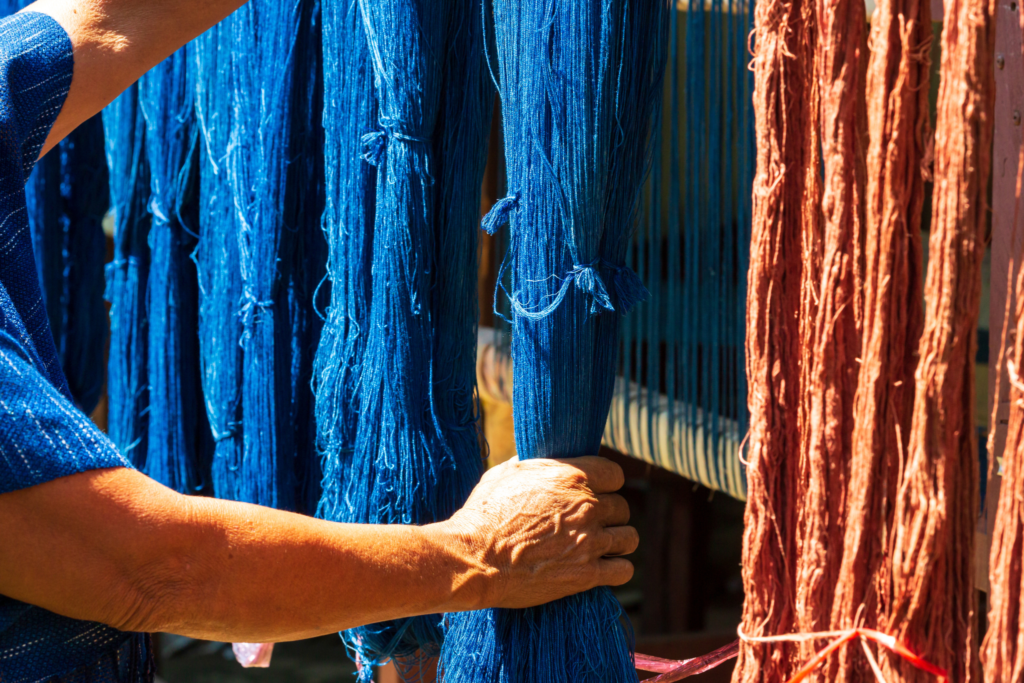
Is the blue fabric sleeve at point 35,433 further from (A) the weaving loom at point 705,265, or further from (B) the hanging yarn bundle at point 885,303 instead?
(A) the weaving loom at point 705,265

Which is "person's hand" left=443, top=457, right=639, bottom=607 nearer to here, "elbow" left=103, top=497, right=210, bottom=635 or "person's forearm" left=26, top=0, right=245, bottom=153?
"elbow" left=103, top=497, right=210, bottom=635

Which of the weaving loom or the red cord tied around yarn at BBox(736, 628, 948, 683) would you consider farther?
the weaving loom

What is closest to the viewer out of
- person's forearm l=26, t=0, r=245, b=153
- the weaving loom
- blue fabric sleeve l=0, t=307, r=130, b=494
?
blue fabric sleeve l=0, t=307, r=130, b=494

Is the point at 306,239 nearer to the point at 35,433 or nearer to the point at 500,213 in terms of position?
the point at 500,213

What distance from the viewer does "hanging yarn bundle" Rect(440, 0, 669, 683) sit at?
101 cm

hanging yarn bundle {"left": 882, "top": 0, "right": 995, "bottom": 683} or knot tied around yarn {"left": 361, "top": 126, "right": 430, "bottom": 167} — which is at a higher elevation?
knot tied around yarn {"left": 361, "top": 126, "right": 430, "bottom": 167}

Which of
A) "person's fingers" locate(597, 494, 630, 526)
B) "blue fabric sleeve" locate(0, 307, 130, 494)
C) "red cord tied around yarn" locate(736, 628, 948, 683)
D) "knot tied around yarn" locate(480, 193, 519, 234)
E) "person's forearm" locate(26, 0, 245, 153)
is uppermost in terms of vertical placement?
"person's forearm" locate(26, 0, 245, 153)

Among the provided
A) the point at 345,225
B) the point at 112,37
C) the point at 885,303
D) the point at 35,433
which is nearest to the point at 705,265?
the point at 345,225

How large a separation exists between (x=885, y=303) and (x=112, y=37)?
0.97m

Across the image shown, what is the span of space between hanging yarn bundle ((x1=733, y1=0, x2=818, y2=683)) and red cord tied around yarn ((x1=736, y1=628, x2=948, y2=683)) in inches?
1.6

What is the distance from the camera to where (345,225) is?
128 cm

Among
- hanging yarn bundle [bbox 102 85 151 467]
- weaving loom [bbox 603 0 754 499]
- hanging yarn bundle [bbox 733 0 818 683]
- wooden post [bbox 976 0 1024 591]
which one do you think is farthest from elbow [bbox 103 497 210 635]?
weaving loom [bbox 603 0 754 499]

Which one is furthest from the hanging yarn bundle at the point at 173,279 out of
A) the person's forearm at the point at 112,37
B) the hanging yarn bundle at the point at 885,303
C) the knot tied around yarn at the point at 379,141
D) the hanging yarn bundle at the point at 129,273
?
the hanging yarn bundle at the point at 885,303

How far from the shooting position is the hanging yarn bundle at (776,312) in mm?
804
